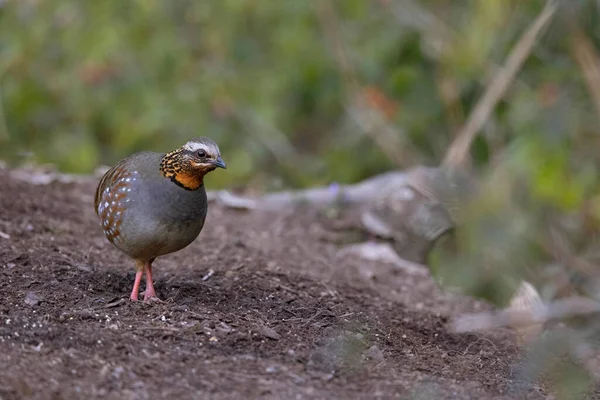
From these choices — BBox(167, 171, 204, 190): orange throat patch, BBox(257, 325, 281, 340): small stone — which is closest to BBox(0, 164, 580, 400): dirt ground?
BBox(257, 325, 281, 340): small stone

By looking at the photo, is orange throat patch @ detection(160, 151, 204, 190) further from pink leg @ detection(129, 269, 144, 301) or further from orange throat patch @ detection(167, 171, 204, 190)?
pink leg @ detection(129, 269, 144, 301)

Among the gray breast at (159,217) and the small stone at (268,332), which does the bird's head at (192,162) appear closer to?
the gray breast at (159,217)

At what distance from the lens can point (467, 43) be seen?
6223 mm

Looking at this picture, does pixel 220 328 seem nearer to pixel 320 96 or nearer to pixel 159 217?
pixel 159 217

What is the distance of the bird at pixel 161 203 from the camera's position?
422cm

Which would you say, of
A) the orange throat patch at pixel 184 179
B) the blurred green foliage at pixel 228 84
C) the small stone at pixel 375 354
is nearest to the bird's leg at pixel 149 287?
the orange throat patch at pixel 184 179

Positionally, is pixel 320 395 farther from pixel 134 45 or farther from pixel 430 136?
pixel 134 45

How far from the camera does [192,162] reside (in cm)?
427

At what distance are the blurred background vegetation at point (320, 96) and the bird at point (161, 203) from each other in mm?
1614

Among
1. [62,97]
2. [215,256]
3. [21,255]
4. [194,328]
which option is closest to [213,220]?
[215,256]

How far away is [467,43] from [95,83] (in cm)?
440

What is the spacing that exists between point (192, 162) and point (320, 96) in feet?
18.6

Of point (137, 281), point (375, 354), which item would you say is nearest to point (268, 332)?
point (375, 354)

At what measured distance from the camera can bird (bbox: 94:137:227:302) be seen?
13.8 ft
